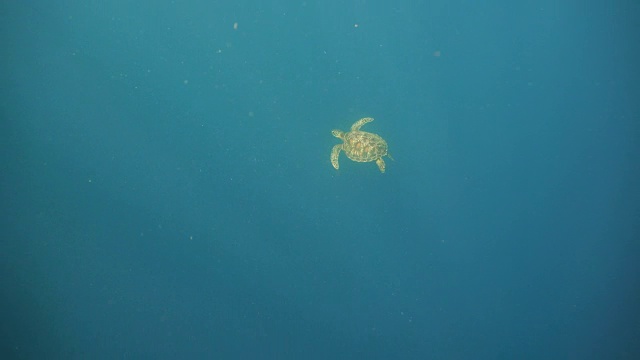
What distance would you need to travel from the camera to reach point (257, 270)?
405cm

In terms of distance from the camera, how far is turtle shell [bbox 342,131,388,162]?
13.4 feet

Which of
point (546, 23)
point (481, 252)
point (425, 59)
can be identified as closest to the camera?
point (546, 23)

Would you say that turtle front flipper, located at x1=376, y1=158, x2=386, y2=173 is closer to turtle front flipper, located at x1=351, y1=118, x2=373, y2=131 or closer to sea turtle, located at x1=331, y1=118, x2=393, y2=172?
sea turtle, located at x1=331, y1=118, x2=393, y2=172

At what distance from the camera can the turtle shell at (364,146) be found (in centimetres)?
408

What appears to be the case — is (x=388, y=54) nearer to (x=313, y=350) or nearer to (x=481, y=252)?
(x=481, y=252)

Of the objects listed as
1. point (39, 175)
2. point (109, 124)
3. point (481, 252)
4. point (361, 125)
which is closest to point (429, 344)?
point (481, 252)

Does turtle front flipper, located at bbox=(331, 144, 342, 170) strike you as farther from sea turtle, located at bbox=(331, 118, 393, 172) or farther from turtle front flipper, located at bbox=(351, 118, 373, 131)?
turtle front flipper, located at bbox=(351, 118, 373, 131)

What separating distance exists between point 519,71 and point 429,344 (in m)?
2.59

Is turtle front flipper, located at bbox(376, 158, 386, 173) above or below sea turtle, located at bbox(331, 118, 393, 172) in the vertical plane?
below

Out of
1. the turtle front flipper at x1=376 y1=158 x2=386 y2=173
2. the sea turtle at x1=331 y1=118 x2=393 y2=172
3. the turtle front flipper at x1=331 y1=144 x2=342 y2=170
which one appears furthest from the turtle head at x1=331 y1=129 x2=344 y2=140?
the turtle front flipper at x1=376 y1=158 x2=386 y2=173

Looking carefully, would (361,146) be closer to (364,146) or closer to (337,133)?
(364,146)

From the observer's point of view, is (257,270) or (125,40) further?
(257,270)

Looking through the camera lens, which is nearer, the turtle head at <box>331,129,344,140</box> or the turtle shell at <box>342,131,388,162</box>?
the turtle shell at <box>342,131,388,162</box>

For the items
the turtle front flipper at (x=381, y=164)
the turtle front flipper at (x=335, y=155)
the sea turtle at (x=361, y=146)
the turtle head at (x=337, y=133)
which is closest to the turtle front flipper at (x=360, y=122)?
the sea turtle at (x=361, y=146)
